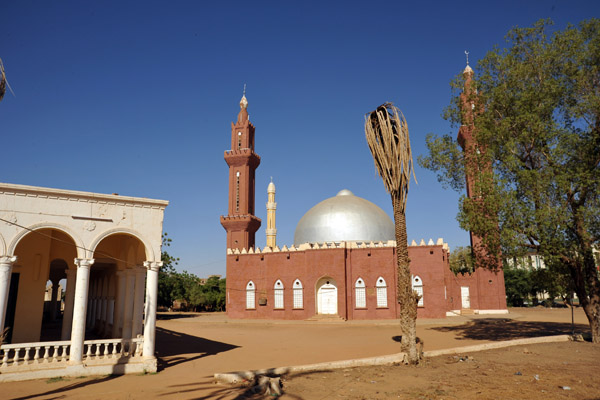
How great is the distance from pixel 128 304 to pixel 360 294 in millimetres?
20955

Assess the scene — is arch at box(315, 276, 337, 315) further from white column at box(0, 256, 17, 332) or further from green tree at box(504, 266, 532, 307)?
green tree at box(504, 266, 532, 307)

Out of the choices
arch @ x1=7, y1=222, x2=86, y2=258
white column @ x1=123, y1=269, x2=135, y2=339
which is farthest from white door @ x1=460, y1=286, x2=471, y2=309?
arch @ x1=7, y1=222, x2=86, y2=258

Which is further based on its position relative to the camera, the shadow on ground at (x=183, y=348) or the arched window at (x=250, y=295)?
the arched window at (x=250, y=295)

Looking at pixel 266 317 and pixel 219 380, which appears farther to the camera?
pixel 266 317

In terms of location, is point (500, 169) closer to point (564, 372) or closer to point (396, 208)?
point (396, 208)

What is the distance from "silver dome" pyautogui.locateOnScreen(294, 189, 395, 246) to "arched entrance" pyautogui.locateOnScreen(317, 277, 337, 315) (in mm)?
6788

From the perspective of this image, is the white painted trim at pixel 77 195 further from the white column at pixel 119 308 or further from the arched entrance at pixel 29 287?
the white column at pixel 119 308

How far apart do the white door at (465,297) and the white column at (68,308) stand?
3045 centimetres

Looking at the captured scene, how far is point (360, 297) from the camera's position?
1259 inches

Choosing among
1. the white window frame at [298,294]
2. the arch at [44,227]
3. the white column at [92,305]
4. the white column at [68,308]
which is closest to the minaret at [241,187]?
the white window frame at [298,294]

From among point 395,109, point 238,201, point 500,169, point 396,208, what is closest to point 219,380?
point 396,208

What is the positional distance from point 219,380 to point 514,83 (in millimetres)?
15968

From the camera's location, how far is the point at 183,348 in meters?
16.5

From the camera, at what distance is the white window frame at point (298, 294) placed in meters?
33.2
